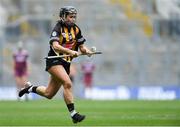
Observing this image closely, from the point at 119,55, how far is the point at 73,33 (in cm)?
2041

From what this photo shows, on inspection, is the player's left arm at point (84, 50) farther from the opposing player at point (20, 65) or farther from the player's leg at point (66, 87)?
the opposing player at point (20, 65)

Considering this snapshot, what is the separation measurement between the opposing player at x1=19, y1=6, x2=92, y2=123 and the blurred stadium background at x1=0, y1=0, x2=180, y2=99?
20.0m

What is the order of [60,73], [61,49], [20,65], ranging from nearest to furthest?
[61,49]
[60,73]
[20,65]

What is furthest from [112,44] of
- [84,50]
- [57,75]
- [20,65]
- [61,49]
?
[61,49]

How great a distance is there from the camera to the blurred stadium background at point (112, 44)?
1357 inches

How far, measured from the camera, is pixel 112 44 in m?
35.1

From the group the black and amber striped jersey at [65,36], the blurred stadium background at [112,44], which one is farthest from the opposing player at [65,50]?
the blurred stadium background at [112,44]

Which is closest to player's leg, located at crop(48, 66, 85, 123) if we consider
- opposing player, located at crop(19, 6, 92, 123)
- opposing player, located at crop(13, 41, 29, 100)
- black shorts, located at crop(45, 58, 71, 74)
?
opposing player, located at crop(19, 6, 92, 123)

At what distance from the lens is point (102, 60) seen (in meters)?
34.7

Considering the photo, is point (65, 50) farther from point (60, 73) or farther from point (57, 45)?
point (60, 73)

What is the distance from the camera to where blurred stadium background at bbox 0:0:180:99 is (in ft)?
113

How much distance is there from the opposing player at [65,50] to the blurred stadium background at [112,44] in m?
20.0

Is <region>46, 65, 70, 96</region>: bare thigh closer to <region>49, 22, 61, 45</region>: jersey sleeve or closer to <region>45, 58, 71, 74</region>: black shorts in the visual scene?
<region>45, 58, 71, 74</region>: black shorts

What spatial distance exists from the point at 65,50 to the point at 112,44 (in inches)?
841
